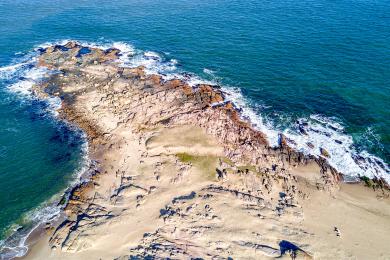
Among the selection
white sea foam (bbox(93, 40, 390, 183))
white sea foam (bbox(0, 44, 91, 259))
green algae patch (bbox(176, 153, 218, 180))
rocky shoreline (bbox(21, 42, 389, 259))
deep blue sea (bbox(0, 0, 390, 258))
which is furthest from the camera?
deep blue sea (bbox(0, 0, 390, 258))

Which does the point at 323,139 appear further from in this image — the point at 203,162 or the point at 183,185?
the point at 183,185

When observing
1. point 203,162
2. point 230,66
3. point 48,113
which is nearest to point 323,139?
point 203,162

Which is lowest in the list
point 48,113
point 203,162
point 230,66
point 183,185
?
point 183,185

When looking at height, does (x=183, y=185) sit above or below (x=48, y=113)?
below

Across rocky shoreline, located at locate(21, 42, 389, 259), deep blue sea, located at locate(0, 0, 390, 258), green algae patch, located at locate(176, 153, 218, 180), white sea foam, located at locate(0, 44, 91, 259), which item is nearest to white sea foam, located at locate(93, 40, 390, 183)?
deep blue sea, located at locate(0, 0, 390, 258)

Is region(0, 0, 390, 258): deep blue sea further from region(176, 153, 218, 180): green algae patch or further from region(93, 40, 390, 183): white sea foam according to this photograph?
region(176, 153, 218, 180): green algae patch

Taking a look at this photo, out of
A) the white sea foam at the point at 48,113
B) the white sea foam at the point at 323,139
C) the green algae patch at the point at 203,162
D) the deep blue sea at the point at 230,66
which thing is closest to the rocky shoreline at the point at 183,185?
the green algae patch at the point at 203,162

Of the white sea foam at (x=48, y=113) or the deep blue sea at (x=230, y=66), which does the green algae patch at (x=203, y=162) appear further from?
the white sea foam at (x=48, y=113)
